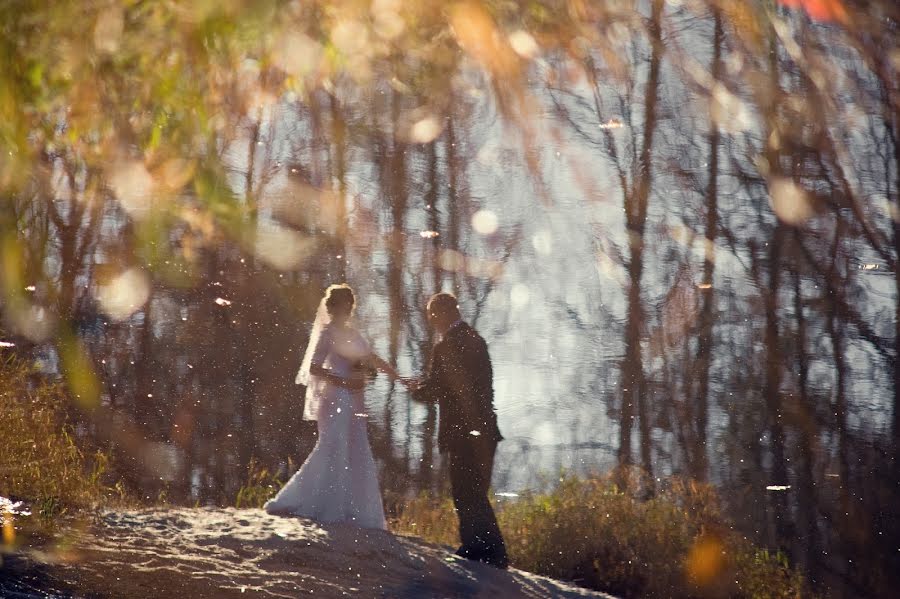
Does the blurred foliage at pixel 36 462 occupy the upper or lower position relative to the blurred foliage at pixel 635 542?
upper

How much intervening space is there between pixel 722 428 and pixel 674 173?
329 centimetres

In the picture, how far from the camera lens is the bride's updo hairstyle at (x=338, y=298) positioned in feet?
23.1

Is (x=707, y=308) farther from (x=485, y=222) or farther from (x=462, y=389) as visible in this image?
(x=462, y=389)

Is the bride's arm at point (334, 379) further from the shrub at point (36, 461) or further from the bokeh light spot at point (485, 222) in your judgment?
the bokeh light spot at point (485, 222)

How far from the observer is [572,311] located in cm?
1162

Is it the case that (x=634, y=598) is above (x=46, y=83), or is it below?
below

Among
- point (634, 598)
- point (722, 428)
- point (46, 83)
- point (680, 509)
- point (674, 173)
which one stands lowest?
point (634, 598)

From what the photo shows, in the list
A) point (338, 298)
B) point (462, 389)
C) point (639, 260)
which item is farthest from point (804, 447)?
point (338, 298)

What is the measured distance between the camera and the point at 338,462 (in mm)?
7141

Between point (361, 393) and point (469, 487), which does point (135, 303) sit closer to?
point (361, 393)

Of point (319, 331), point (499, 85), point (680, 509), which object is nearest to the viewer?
point (319, 331)

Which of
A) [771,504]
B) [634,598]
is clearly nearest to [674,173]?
[771,504]

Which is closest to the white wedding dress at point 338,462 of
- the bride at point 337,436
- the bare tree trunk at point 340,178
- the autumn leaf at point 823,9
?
the bride at point 337,436

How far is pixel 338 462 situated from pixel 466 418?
1232 mm
